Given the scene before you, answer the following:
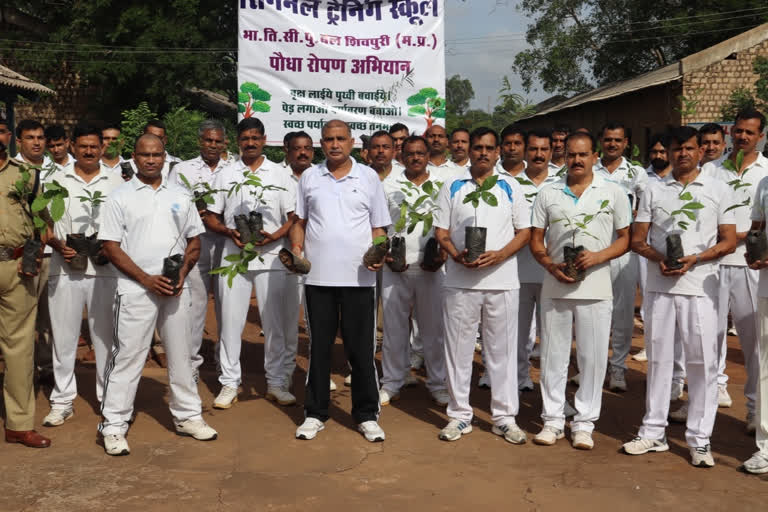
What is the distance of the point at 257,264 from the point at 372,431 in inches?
64.8

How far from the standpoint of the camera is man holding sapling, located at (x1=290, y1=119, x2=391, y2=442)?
549cm

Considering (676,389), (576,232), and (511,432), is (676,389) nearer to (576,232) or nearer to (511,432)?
(511,432)

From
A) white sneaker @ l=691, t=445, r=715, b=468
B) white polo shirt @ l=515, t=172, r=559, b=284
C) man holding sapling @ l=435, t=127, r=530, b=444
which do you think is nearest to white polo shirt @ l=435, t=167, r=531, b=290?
man holding sapling @ l=435, t=127, r=530, b=444

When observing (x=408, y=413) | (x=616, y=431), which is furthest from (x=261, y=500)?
(x=616, y=431)

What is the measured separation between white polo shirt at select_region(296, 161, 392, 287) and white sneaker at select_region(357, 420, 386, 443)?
94 cm

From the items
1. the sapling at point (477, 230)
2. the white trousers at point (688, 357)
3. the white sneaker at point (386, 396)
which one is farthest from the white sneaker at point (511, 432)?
the sapling at point (477, 230)

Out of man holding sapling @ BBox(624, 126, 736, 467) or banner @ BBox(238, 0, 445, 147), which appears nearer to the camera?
man holding sapling @ BBox(624, 126, 736, 467)

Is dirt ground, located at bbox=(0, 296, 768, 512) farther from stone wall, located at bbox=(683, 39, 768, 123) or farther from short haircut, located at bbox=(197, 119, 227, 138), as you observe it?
stone wall, located at bbox=(683, 39, 768, 123)

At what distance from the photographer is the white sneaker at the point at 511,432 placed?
5.46 meters

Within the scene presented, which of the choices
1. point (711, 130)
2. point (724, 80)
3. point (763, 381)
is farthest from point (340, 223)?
point (724, 80)

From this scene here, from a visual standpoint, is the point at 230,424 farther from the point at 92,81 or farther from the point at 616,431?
the point at 92,81

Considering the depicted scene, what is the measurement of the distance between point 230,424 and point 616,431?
8.83 feet

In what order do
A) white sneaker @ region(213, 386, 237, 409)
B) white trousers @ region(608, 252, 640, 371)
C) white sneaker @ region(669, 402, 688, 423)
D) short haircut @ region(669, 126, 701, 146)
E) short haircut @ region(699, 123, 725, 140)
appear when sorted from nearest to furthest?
short haircut @ region(669, 126, 701, 146)
white sneaker @ region(669, 402, 688, 423)
white sneaker @ region(213, 386, 237, 409)
short haircut @ region(699, 123, 725, 140)
white trousers @ region(608, 252, 640, 371)

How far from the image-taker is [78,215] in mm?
5887
